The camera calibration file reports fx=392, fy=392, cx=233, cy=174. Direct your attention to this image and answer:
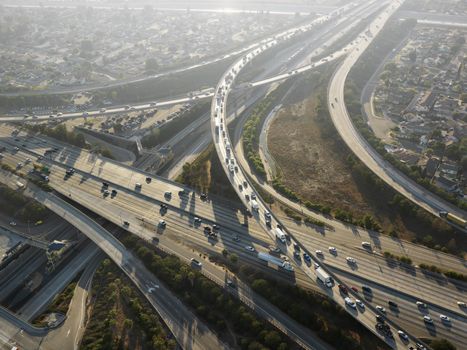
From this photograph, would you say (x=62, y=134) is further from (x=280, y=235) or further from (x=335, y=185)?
(x=335, y=185)

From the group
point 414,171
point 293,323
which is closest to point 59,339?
point 293,323

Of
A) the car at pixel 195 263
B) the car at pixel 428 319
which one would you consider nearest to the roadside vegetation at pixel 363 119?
the car at pixel 428 319

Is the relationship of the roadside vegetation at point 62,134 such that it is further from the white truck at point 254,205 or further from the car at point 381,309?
the car at point 381,309

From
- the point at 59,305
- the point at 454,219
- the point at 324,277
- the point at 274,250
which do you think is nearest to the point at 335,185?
the point at 454,219

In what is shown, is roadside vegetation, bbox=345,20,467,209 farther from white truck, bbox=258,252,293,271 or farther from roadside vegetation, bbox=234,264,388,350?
white truck, bbox=258,252,293,271

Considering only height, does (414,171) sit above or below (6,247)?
above

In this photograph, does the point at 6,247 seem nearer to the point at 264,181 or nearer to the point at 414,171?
the point at 264,181

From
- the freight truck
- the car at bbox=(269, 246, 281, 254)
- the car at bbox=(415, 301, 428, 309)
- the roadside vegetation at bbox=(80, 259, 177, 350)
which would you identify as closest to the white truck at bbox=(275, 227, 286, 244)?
Answer: the car at bbox=(269, 246, 281, 254)
